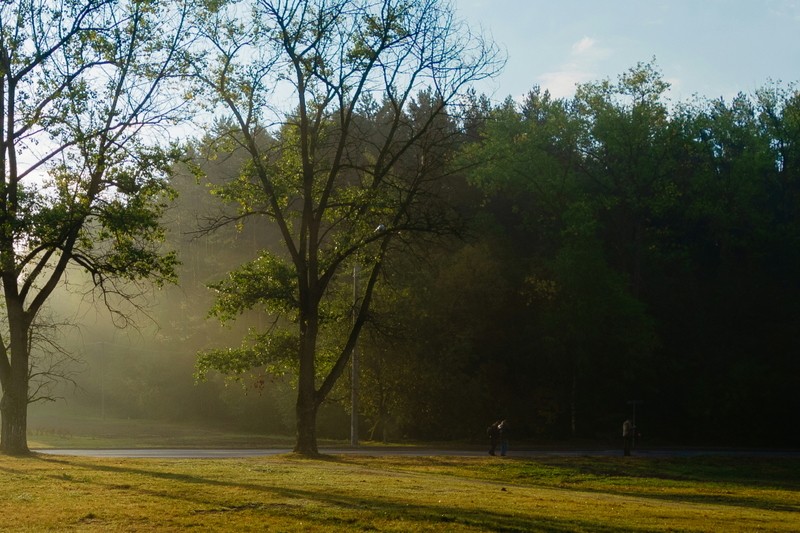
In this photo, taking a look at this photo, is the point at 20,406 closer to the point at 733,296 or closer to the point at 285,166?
the point at 285,166

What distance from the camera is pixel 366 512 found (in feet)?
44.4

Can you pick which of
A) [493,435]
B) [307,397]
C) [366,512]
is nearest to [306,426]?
[307,397]

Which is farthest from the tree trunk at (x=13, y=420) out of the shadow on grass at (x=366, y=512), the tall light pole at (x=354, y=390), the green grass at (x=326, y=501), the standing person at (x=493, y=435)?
the tall light pole at (x=354, y=390)

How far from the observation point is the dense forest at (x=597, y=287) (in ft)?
158

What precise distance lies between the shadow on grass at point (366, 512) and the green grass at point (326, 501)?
0.02 m

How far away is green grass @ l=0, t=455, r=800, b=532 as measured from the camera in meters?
12.7

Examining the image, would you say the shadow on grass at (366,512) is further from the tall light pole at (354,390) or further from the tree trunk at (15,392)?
the tall light pole at (354,390)

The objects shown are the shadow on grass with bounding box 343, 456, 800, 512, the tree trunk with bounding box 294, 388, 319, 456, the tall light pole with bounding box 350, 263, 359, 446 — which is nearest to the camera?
the shadow on grass with bounding box 343, 456, 800, 512

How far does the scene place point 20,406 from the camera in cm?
2548

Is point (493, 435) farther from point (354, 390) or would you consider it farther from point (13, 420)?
point (13, 420)

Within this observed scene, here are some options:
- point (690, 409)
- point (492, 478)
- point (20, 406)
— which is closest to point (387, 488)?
point (492, 478)

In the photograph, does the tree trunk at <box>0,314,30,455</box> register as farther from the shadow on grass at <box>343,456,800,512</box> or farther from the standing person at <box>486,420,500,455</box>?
the standing person at <box>486,420,500,455</box>

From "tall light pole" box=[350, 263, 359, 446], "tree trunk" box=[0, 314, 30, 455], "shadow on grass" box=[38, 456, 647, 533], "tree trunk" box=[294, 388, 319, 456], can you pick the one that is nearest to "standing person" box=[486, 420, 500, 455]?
"tall light pole" box=[350, 263, 359, 446]

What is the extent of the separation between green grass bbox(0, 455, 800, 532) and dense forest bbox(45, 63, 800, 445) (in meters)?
21.8
